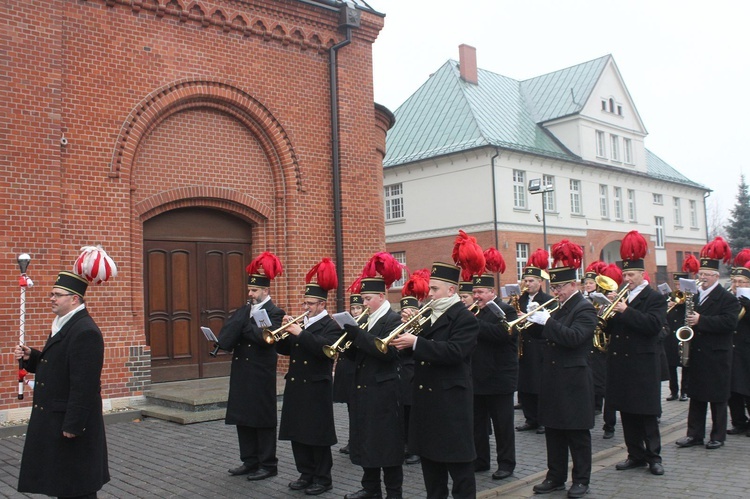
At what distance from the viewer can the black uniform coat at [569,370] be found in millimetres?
7008

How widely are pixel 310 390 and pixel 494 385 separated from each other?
213cm

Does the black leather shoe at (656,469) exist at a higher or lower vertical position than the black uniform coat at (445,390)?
lower

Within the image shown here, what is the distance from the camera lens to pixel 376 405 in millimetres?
6605

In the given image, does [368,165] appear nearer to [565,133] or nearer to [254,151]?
[254,151]

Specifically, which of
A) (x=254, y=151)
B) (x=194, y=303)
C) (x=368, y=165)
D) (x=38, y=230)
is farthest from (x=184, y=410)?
(x=368, y=165)

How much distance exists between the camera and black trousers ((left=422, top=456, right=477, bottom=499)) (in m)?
6.07

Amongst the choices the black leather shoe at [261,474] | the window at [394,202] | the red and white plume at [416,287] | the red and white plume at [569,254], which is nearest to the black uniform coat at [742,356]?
the red and white plume at [569,254]

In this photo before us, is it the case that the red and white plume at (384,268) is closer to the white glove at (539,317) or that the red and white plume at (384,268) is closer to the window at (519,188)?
the white glove at (539,317)

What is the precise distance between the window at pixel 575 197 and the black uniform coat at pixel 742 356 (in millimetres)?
28068

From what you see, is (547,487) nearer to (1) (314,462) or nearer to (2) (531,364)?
(1) (314,462)

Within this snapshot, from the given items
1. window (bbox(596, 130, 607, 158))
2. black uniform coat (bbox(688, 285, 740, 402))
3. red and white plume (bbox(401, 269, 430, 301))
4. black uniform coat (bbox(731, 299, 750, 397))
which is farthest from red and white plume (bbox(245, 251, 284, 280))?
window (bbox(596, 130, 607, 158))

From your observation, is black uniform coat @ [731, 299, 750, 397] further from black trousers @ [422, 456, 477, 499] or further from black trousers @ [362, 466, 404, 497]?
black trousers @ [362, 466, 404, 497]

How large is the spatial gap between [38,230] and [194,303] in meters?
3.16

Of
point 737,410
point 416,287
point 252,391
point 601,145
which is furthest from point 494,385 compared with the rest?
point 601,145
